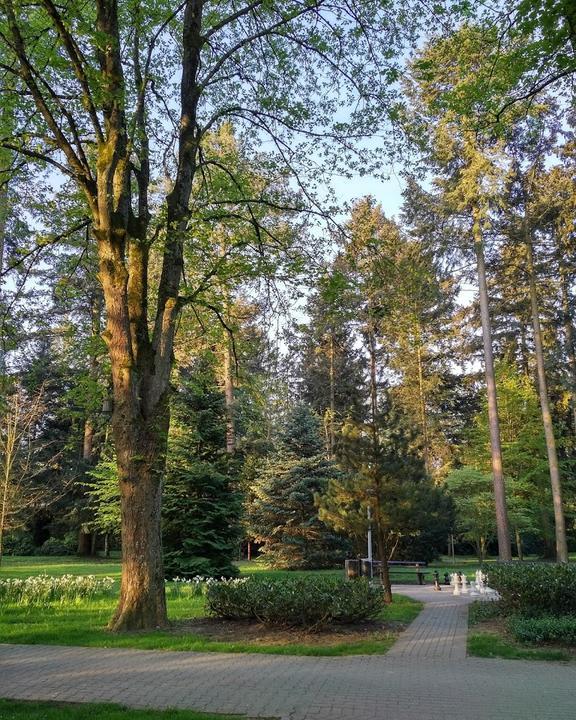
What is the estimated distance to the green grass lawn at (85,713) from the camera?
4.88 metres

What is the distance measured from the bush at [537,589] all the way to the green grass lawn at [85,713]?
6.63 m

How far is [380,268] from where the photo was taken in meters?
11.4

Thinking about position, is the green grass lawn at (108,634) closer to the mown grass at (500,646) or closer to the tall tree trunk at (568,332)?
the mown grass at (500,646)

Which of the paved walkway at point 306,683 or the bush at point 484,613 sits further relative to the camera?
the bush at point 484,613

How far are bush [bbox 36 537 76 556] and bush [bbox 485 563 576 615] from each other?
3145cm

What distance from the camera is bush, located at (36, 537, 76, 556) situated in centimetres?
3700

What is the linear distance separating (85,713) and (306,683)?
2.26 meters

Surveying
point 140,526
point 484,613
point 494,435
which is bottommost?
point 484,613

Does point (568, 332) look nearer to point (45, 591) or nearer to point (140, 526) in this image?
point (45, 591)

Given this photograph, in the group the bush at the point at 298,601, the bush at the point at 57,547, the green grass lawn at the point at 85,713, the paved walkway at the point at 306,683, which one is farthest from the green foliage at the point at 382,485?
the bush at the point at 57,547

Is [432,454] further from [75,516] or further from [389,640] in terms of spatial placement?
[389,640]

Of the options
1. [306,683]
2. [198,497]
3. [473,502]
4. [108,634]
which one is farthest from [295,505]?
[306,683]

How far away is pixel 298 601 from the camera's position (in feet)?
30.0

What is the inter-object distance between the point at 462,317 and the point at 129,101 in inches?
932
